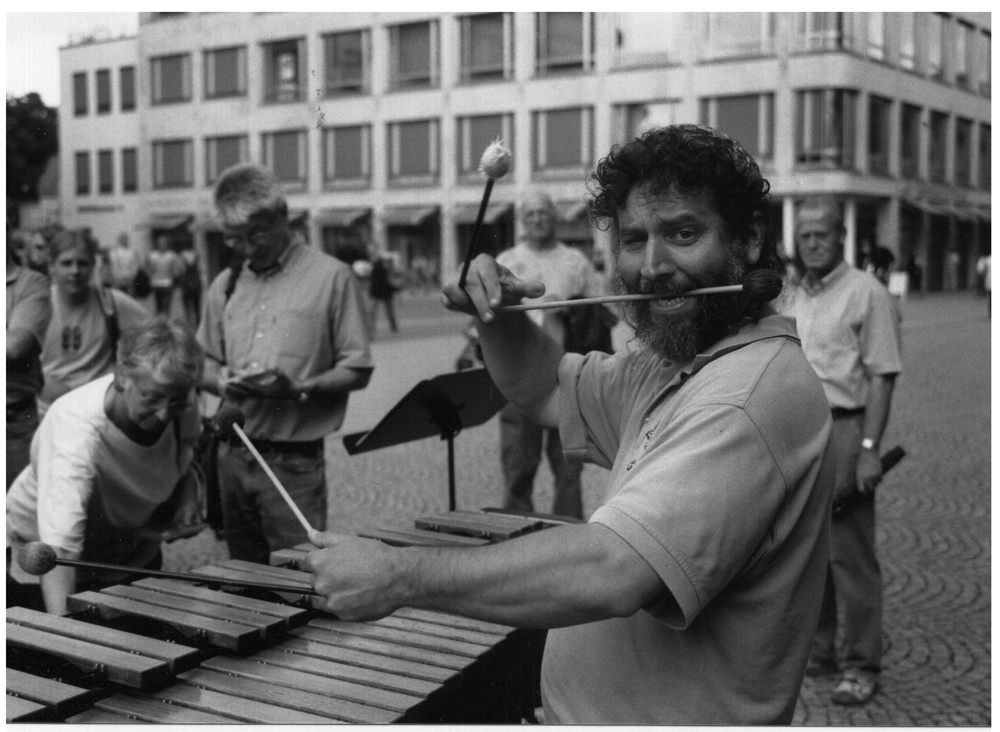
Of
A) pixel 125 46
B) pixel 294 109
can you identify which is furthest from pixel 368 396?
pixel 125 46

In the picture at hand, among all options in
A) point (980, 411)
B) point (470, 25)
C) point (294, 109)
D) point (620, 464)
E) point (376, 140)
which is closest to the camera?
point (620, 464)

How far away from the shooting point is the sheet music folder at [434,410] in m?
3.24

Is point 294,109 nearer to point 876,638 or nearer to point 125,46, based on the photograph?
point 125,46

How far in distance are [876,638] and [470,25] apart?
86.4 ft

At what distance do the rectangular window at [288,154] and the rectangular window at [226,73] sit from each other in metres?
1.43

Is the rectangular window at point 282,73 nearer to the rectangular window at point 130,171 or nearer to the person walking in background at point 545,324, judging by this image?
the rectangular window at point 130,171

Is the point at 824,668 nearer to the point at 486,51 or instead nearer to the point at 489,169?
the point at 489,169

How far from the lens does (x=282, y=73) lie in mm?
27125

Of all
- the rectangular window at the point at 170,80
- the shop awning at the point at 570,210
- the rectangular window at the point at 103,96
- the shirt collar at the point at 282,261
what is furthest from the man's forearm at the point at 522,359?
the shop awning at the point at 570,210

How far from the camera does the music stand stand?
10.6 ft

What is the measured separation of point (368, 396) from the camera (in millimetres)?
10539

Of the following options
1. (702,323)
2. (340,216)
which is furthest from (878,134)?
(702,323)

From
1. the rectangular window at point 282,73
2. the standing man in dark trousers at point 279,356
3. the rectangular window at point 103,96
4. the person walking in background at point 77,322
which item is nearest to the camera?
the standing man in dark trousers at point 279,356

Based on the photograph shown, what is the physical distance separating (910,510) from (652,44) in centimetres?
2497
